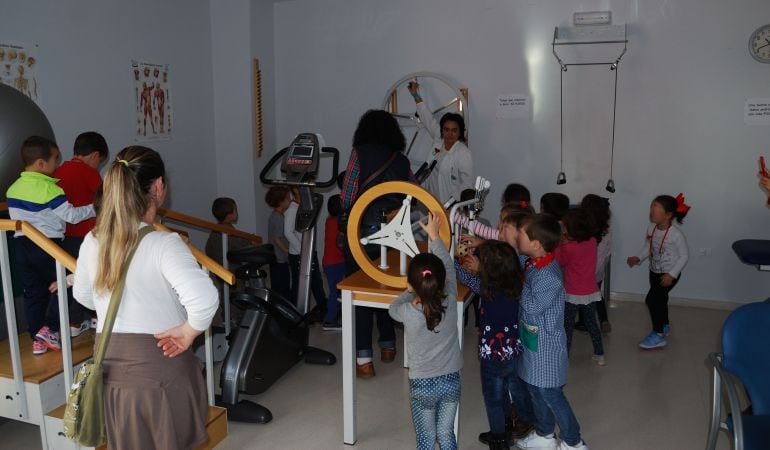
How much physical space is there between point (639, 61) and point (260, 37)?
142 inches

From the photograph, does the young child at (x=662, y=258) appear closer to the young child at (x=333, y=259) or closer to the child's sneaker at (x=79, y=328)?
the young child at (x=333, y=259)

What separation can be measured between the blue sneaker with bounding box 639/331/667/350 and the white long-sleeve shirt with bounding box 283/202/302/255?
2606mm

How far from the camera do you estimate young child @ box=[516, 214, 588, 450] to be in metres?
2.78

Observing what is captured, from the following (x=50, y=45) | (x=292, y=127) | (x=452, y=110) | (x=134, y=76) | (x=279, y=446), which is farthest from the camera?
(x=292, y=127)

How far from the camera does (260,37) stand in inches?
250

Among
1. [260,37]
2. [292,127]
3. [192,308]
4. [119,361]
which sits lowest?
[119,361]

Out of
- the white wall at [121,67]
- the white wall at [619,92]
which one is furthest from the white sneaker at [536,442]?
the white wall at [121,67]

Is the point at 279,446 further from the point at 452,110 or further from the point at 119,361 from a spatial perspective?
the point at 452,110

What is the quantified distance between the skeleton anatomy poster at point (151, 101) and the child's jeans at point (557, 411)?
13.0 ft

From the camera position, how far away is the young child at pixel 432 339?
2465 mm

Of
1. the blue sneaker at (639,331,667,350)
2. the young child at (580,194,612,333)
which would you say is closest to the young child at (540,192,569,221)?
the young child at (580,194,612,333)

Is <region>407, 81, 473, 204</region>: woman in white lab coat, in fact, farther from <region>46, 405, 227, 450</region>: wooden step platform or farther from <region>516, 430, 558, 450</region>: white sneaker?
<region>46, 405, 227, 450</region>: wooden step platform

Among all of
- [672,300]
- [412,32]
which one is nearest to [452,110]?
[412,32]

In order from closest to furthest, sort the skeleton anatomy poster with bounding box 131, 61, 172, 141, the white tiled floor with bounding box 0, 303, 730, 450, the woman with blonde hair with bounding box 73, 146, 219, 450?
the woman with blonde hair with bounding box 73, 146, 219, 450 < the white tiled floor with bounding box 0, 303, 730, 450 < the skeleton anatomy poster with bounding box 131, 61, 172, 141
